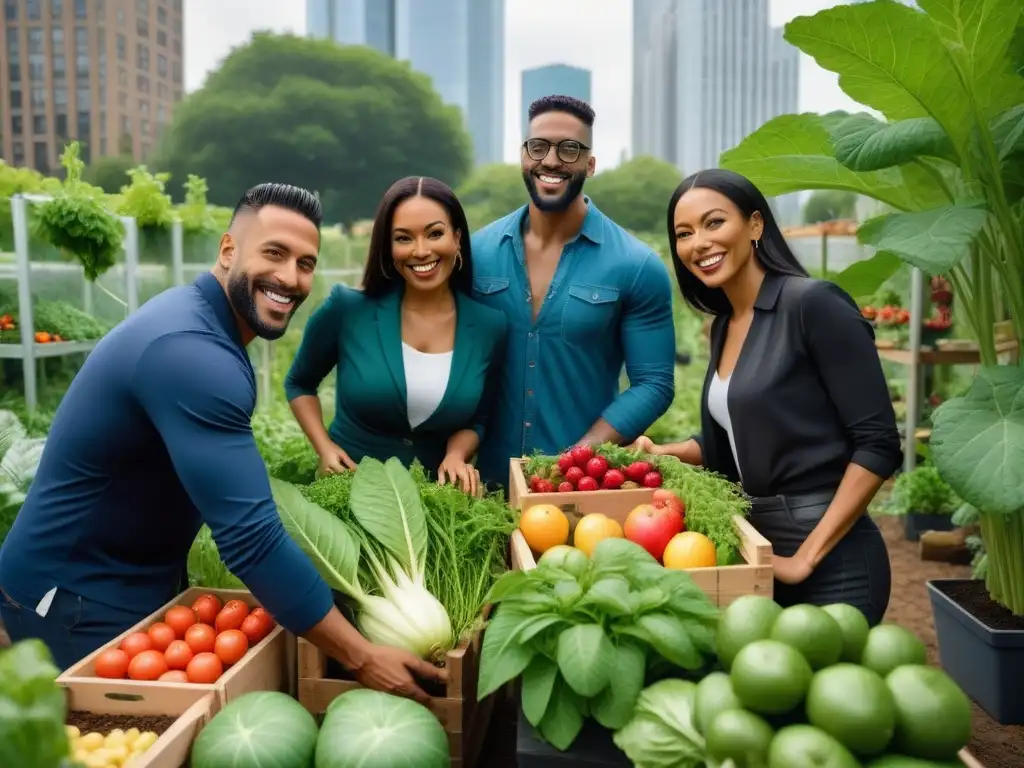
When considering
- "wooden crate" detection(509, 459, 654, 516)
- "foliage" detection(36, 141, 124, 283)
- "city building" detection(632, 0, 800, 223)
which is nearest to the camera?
"wooden crate" detection(509, 459, 654, 516)

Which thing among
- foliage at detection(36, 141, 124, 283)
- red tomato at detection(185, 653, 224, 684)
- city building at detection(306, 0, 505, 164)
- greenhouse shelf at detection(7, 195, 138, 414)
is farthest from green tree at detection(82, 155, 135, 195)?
red tomato at detection(185, 653, 224, 684)

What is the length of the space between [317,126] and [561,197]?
49583 millimetres

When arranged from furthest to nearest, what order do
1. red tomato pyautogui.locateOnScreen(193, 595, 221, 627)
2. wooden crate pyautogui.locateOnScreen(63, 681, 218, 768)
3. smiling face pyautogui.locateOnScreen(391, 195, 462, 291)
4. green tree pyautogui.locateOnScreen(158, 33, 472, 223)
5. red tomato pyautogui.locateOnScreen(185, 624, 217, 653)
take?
green tree pyautogui.locateOnScreen(158, 33, 472, 223) < smiling face pyautogui.locateOnScreen(391, 195, 462, 291) < red tomato pyautogui.locateOnScreen(193, 595, 221, 627) < red tomato pyautogui.locateOnScreen(185, 624, 217, 653) < wooden crate pyautogui.locateOnScreen(63, 681, 218, 768)

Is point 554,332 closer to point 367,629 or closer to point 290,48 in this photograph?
point 367,629

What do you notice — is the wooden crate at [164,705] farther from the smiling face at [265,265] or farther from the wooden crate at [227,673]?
the smiling face at [265,265]

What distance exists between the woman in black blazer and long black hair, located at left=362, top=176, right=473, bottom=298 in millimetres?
701

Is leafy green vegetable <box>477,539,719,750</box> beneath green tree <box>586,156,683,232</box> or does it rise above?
beneath

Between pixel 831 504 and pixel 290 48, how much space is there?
57673mm

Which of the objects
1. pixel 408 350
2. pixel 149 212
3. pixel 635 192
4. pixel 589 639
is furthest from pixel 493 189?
pixel 589 639

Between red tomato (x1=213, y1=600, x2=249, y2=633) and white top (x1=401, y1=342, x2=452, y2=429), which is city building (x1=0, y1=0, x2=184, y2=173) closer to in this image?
white top (x1=401, y1=342, x2=452, y2=429)

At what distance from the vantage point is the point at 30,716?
3.09 ft

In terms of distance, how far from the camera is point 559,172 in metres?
2.92

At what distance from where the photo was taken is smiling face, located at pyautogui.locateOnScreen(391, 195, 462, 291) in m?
2.58

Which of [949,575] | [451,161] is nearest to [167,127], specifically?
[451,161]
